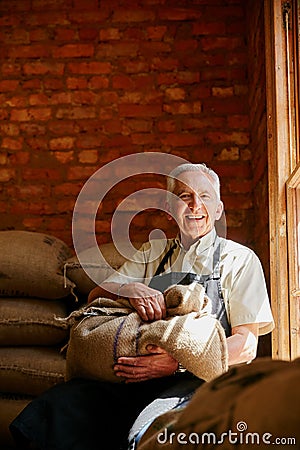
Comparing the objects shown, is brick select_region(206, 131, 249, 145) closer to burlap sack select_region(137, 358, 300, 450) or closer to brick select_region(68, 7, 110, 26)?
brick select_region(68, 7, 110, 26)

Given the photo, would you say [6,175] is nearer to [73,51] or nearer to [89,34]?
[73,51]

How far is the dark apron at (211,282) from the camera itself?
1842 mm

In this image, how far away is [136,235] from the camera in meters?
3.38

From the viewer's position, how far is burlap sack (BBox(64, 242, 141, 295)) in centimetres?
274

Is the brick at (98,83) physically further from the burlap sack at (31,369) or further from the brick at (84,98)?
the burlap sack at (31,369)

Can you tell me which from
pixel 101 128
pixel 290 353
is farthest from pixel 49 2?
pixel 290 353

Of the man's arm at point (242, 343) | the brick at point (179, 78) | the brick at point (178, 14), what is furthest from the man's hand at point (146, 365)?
the brick at point (178, 14)

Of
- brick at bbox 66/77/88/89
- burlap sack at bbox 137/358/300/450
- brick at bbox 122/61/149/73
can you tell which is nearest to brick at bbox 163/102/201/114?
brick at bbox 122/61/149/73

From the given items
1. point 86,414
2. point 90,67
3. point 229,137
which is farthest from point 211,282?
point 90,67

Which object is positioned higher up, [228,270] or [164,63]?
[164,63]

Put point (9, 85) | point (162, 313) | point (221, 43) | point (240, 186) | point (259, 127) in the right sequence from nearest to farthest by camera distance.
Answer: point (162, 313) < point (259, 127) < point (240, 186) < point (221, 43) < point (9, 85)

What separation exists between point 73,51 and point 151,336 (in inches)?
90.0

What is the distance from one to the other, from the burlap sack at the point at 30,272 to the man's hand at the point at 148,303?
3.26ft

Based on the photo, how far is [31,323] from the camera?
2.72 metres
